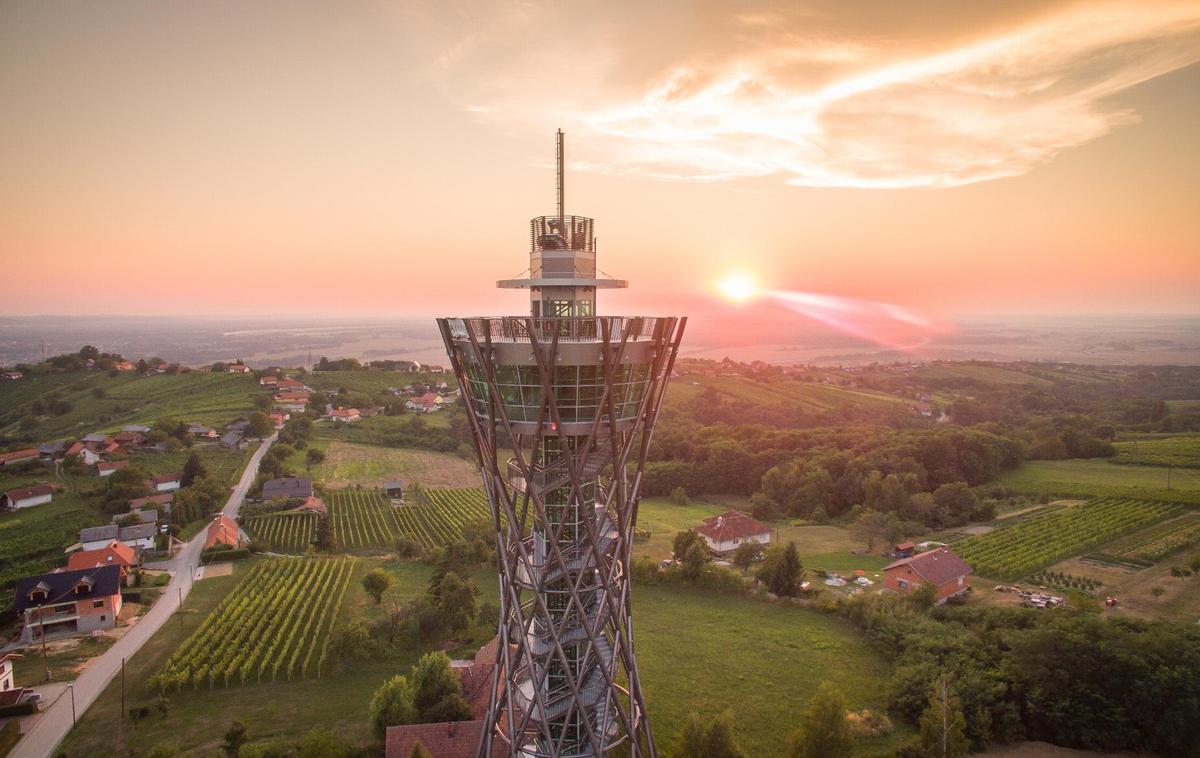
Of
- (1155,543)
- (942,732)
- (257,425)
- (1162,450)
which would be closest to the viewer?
(942,732)

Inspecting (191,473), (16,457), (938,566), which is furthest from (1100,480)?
(16,457)

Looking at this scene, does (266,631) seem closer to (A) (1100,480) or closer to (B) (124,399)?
(A) (1100,480)

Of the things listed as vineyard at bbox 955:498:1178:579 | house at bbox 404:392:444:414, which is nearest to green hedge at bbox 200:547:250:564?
vineyard at bbox 955:498:1178:579

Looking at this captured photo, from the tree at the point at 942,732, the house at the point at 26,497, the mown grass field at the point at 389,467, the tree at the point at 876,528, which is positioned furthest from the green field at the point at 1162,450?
the house at the point at 26,497

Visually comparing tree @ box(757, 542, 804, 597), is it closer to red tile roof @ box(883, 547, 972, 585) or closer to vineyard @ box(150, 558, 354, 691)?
red tile roof @ box(883, 547, 972, 585)

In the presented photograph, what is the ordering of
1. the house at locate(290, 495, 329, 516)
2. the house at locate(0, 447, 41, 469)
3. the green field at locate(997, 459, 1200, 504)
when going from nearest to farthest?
the green field at locate(997, 459, 1200, 504)
the house at locate(290, 495, 329, 516)
the house at locate(0, 447, 41, 469)

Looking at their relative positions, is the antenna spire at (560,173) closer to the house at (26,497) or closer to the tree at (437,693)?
the tree at (437,693)
